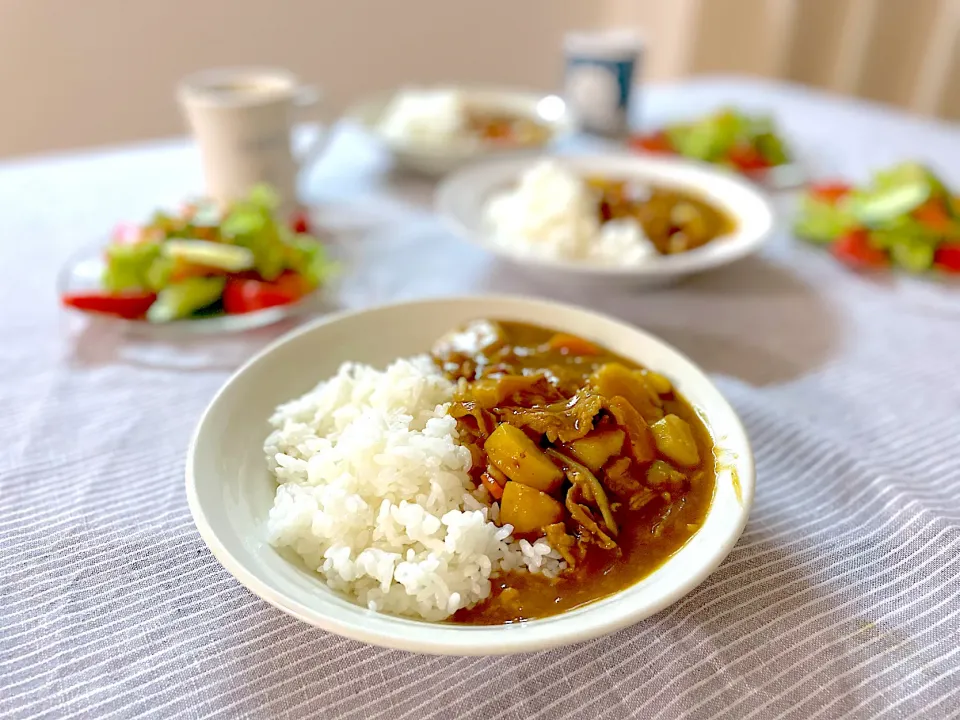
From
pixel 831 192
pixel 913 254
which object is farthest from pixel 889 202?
pixel 831 192

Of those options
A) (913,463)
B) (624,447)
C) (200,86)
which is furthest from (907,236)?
(200,86)

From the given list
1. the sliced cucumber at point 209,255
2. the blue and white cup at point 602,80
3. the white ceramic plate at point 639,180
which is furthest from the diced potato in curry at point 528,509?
the blue and white cup at point 602,80

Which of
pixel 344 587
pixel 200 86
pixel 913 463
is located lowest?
pixel 913 463

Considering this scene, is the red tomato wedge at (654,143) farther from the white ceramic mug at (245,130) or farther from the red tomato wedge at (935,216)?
the white ceramic mug at (245,130)

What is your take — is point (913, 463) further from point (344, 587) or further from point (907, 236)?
point (344, 587)

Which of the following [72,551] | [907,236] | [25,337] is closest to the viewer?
[72,551]

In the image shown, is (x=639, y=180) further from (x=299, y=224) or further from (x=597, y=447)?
(x=597, y=447)

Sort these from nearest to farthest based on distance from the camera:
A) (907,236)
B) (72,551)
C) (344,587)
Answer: (344,587), (72,551), (907,236)
